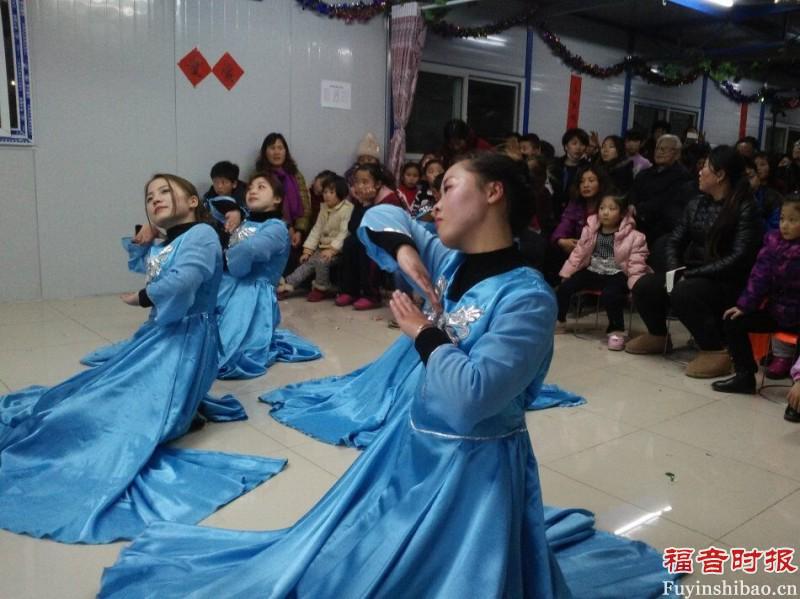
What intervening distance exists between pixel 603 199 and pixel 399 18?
2.75 meters

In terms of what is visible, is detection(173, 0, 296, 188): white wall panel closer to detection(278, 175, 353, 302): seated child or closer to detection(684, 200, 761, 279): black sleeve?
detection(278, 175, 353, 302): seated child

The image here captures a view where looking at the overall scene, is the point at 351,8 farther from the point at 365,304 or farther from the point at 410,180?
the point at 365,304

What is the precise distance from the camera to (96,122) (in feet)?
17.1

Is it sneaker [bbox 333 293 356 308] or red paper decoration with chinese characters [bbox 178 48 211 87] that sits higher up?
red paper decoration with chinese characters [bbox 178 48 211 87]

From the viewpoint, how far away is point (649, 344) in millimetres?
4332

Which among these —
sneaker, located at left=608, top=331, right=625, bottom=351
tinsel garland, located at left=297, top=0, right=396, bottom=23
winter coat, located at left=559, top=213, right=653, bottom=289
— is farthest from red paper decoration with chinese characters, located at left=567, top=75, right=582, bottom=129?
sneaker, located at left=608, top=331, right=625, bottom=351

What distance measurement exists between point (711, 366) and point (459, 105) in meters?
4.41

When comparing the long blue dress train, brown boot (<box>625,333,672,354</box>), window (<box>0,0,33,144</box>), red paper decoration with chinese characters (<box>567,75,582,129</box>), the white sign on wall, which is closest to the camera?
the long blue dress train

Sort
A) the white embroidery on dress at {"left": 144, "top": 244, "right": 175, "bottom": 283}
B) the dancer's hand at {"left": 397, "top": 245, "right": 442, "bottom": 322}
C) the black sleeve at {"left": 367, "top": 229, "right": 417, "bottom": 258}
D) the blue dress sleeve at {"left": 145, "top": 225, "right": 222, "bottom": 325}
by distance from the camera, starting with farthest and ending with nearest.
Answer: the white embroidery on dress at {"left": 144, "top": 244, "right": 175, "bottom": 283} → the blue dress sleeve at {"left": 145, "top": 225, "right": 222, "bottom": 325} → the black sleeve at {"left": 367, "top": 229, "right": 417, "bottom": 258} → the dancer's hand at {"left": 397, "top": 245, "right": 442, "bottom": 322}

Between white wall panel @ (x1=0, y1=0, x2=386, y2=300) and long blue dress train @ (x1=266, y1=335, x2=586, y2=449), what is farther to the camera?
white wall panel @ (x1=0, y1=0, x2=386, y2=300)

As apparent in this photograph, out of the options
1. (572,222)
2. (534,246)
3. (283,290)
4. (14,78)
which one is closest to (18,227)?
(14,78)

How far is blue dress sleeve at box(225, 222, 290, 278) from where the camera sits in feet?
12.5

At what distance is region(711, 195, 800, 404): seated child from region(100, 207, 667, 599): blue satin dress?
2.31m

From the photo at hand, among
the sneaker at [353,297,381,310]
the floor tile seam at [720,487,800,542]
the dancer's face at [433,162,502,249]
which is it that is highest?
the dancer's face at [433,162,502,249]
